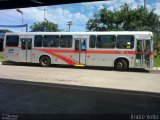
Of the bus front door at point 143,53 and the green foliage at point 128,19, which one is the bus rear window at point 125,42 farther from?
the green foliage at point 128,19

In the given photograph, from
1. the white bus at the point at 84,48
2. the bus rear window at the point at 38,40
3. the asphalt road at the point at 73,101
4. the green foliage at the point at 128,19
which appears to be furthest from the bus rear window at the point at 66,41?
the green foliage at the point at 128,19

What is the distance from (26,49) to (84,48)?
538 centimetres

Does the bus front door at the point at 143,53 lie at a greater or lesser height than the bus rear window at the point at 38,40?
lesser

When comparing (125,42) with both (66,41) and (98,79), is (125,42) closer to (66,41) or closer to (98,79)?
(66,41)

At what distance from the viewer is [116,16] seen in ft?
146

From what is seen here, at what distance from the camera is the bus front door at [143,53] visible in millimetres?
23891

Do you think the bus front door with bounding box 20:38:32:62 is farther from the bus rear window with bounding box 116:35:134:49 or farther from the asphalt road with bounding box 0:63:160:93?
the bus rear window with bounding box 116:35:134:49

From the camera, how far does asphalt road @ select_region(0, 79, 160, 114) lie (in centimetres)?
914

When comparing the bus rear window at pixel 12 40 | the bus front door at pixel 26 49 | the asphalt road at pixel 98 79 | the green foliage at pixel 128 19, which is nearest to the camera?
the asphalt road at pixel 98 79

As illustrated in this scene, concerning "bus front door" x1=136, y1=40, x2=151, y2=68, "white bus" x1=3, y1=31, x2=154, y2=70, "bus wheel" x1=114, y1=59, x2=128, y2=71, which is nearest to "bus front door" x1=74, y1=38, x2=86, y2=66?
"white bus" x1=3, y1=31, x2=154, y2=70

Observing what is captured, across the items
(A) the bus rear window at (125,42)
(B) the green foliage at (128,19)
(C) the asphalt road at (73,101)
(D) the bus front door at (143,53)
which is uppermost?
(B) the green foliage at (128,19)

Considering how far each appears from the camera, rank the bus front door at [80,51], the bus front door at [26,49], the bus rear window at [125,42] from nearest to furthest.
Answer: the bus rear window at [125,42]
the bus front door at [80,51]
the bus front door at [26,49]

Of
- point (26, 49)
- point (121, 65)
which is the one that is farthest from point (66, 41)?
point (121, 65)

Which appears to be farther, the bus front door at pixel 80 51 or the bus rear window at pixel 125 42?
the bus front door at pixel 80 51
